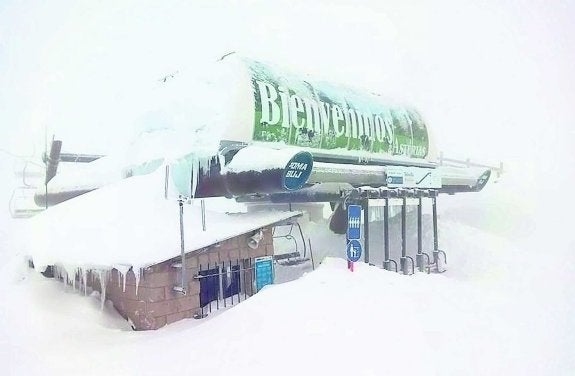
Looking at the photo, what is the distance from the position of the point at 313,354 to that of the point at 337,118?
28.1ft

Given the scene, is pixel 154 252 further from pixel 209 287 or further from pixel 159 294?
pixel 209 287

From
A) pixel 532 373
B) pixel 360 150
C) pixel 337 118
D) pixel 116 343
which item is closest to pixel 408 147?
pixel 360 150

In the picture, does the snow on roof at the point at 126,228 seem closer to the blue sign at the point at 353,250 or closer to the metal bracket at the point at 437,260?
the blue sign at the point at 353,250

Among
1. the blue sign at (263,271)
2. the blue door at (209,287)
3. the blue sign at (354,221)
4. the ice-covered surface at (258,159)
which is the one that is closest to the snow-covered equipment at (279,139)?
the ice-covered surface at (258,159)

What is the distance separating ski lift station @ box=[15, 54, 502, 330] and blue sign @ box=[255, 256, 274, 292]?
0.02 metres

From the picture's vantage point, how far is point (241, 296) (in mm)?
9508

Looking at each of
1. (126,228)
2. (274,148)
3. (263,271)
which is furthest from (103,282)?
(274,148)

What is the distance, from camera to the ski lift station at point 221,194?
8.05 m

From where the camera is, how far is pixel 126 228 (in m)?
9.15

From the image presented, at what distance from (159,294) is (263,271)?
105 inches

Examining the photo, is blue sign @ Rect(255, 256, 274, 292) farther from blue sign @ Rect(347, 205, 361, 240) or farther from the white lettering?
the white lettering

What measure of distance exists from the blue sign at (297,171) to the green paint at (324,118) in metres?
1.89

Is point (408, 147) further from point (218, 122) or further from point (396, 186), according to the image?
point (218, 122)

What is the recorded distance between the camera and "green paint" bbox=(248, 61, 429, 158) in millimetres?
10688
